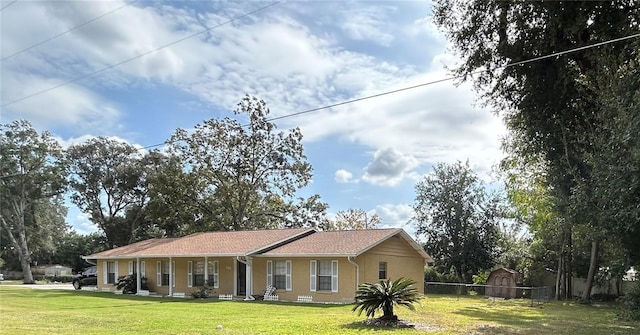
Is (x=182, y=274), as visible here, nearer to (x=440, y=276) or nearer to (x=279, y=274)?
(x=279, y=274)

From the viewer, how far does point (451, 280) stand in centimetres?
4244

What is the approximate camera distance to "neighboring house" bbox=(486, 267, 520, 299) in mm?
33156

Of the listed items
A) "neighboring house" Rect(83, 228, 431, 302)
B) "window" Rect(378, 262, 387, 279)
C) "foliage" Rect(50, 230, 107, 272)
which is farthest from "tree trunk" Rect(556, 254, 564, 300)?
"foliage" Rect(50, 230, 107, 272)

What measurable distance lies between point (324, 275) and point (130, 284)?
1318 centimetres

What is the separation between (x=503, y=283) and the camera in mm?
33844

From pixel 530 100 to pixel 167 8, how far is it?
12.5 meters

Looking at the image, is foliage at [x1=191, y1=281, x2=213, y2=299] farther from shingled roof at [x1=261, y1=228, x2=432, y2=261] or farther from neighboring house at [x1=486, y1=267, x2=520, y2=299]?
neighboring house at [x1=486, y1=267, x2=520, y2=299]

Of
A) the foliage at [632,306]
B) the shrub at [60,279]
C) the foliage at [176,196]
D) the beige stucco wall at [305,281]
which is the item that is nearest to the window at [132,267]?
the foliage at [176,196]

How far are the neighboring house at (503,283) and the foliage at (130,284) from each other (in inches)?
823

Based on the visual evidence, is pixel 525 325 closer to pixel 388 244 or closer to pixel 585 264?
pixel 388 244

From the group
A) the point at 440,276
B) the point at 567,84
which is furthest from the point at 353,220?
the point at 567,84

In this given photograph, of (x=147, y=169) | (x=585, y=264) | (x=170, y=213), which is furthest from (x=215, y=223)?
(x=585, y=264)

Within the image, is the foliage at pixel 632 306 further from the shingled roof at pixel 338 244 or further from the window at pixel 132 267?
the window at pixel 132 267

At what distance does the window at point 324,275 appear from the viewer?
24594 mm
